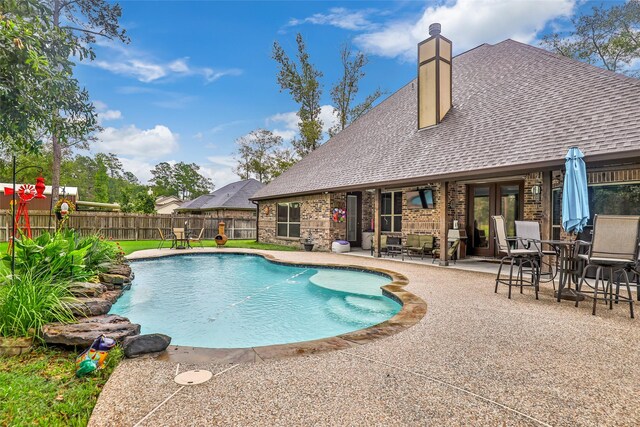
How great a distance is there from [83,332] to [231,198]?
20403 millimetres

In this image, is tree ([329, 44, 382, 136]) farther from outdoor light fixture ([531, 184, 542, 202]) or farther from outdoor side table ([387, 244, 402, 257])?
outdoor light fixture ([531, 184, 542, 202])

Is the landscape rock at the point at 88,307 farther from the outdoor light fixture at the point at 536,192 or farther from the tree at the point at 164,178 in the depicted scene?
the tree at the point at 164,178

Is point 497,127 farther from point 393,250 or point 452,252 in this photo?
point 393,250

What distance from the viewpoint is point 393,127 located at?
42.3ft

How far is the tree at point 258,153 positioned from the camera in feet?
98.5

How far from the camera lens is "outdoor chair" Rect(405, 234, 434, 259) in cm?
1016

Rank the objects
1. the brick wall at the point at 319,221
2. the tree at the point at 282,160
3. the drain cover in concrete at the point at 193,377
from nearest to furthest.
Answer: the drain cover in concrete at the point at 193,377 → the brick wall at the point at 319,221 → the tree at the point at 282,160

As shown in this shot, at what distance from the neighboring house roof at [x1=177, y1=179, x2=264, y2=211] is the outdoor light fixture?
15.8 m

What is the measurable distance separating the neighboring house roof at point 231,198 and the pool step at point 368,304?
1545 cm

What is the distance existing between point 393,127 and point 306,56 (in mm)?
13223

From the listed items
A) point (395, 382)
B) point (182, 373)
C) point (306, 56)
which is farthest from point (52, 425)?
point (306, 56)

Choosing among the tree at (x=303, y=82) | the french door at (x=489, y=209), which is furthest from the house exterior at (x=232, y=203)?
the french door at (x=489, y=209)

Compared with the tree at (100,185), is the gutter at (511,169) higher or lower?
lower

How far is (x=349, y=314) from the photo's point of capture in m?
5.56
